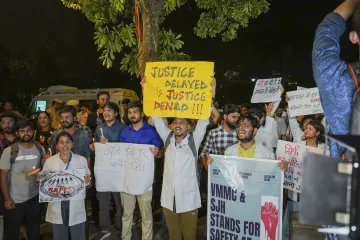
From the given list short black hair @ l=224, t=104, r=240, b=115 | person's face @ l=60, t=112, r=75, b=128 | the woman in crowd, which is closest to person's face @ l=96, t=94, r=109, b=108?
person's face @ l=60, t=112, r=75, b=128

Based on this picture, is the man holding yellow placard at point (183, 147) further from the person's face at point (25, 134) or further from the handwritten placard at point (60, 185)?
the person's face at point (25, 134)

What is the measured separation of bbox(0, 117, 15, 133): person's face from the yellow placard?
2.40m

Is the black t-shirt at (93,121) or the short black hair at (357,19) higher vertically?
the short black hair at (357,19)

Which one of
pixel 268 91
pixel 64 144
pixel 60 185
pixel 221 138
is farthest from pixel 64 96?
pixel 60 185

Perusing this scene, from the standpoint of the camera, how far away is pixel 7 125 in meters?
6.31

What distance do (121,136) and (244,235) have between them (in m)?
2.55

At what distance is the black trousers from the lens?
5.48 meters

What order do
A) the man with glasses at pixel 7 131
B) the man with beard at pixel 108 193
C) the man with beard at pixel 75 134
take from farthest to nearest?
the man with beard at pixel 75 134, the man with beard at pixel 108 193, the man with glasses at pixel 7 131

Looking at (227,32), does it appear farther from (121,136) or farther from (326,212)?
(326,212)

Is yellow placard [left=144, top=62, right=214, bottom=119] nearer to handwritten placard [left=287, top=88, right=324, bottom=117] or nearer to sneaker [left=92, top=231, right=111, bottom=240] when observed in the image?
sneaker [left=92, top=231, right=111, bottom=240]

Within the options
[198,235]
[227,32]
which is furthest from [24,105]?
[198,235]

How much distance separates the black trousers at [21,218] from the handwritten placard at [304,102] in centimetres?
503

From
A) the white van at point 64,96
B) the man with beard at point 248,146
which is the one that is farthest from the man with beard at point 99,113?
the white van at point 64,96

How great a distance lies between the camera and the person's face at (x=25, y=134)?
17.7ft
